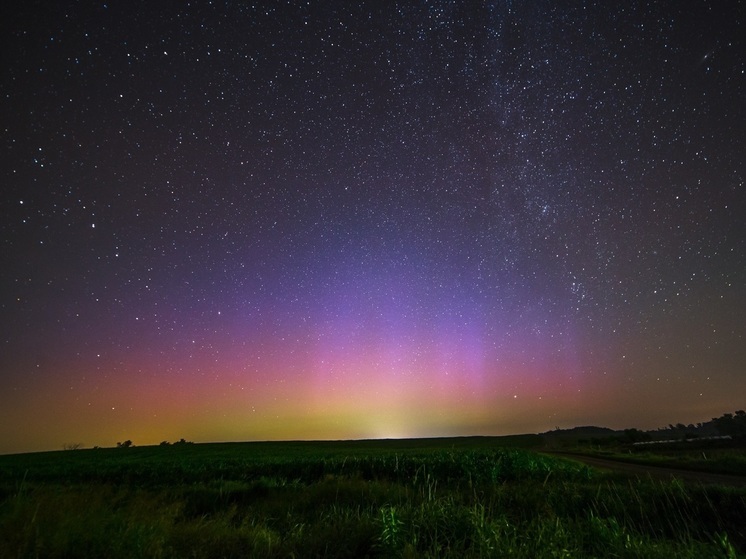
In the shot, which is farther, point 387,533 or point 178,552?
point 387,533

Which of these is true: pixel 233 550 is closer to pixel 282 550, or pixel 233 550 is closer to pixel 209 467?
pixel 282 550

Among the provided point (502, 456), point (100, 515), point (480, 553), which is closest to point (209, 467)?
point (502, 456)

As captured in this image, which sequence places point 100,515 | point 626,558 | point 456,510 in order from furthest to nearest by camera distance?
point 456,510 < point 100,515 < point 626,558

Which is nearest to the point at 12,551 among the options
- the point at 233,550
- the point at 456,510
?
the point at 233,550

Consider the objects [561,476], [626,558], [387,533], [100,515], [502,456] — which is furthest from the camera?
[502,456]

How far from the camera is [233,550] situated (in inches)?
194

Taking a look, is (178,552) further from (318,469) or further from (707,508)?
(318,469)

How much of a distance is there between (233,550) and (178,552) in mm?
649

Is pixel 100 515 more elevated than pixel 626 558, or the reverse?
pixel 100 515

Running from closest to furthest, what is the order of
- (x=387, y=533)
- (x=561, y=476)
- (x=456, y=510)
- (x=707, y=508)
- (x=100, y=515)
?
(x=387, y=533), (x=100, y=515), (x=456, y=510), (x=707, y=508), (x=561, y=476)

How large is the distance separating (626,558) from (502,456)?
1603cm

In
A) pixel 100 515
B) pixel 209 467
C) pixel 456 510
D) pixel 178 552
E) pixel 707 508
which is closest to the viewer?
pixel 178 552

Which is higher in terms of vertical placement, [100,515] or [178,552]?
[100,515]

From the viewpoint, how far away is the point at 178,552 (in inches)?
187
